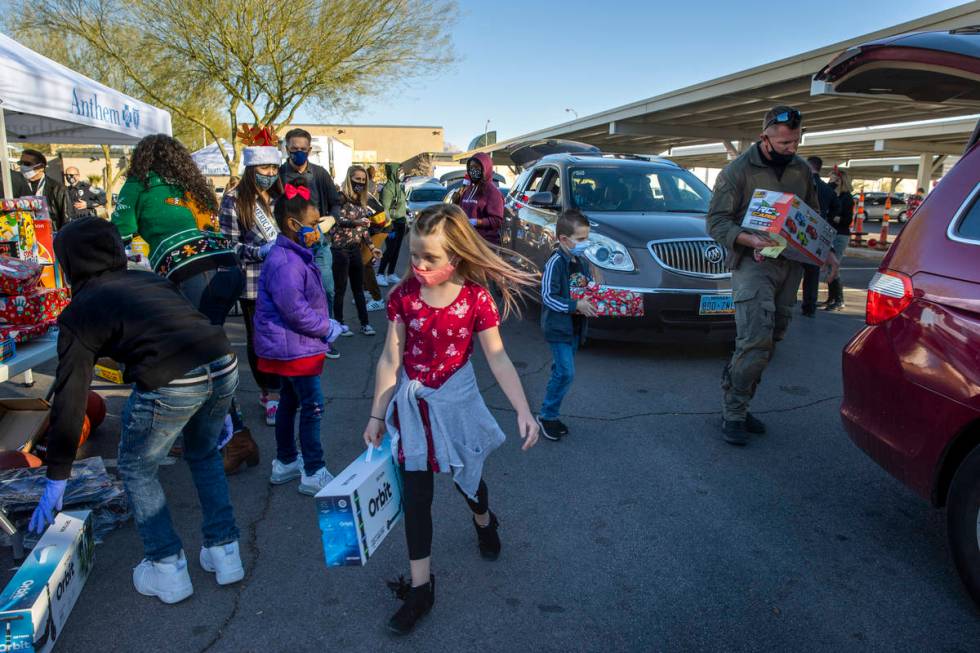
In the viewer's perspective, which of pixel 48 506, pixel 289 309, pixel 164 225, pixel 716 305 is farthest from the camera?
pixel 716 305

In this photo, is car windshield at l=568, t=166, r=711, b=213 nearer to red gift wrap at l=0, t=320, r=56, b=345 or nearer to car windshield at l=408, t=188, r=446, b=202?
red gift wrap at l=0, t=320, r=56, b=345

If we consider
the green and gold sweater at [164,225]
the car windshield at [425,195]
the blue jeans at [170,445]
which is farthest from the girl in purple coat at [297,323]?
the car windshield at [425,195]

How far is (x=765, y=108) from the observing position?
22.0m

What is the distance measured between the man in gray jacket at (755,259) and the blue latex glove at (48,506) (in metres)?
3.71

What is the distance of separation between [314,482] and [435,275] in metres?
1.73

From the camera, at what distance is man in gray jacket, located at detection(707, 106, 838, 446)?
4.11 m

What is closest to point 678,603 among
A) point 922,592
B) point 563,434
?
point 922,592

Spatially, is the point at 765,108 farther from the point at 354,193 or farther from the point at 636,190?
the point at 354,193

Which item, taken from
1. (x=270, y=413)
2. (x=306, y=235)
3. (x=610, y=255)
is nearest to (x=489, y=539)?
(x=306, y=235)

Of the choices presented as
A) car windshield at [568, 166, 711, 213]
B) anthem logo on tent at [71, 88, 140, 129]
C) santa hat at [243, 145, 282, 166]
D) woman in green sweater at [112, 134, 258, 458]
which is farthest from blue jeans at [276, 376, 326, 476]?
anthem logo on tent at [71, 88, 140, 129]

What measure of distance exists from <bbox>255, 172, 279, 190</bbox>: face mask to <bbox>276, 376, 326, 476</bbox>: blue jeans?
5.39 feet

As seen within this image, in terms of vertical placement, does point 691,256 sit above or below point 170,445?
above

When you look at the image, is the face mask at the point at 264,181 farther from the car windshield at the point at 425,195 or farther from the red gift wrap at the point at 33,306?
the car windshield at the point at 425,195

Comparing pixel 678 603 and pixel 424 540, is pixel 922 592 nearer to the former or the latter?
pixel 678 603
